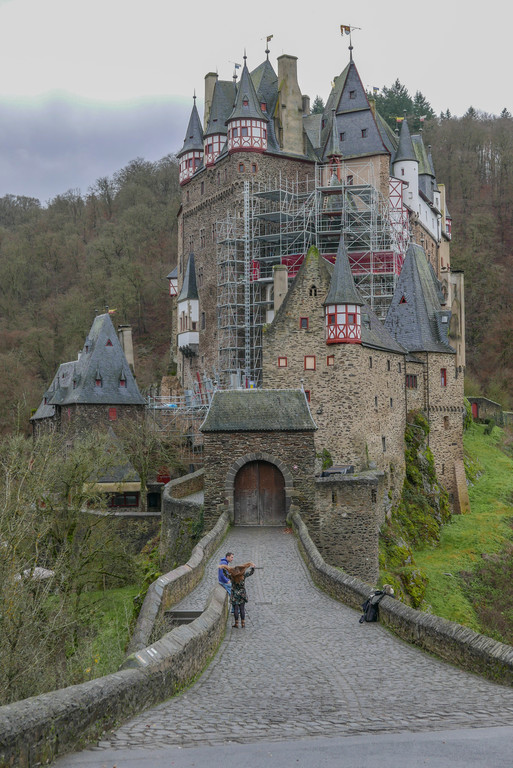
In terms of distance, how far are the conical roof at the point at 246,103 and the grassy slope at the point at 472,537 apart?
2158cm

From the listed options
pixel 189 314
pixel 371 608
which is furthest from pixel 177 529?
pixel 189 314

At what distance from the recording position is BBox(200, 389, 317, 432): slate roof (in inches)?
992

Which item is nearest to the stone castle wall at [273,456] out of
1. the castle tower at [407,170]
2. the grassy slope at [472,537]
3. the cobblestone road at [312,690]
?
the grassy slope at [472,537]

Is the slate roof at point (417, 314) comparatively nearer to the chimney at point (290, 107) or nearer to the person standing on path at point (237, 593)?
the chimney at point (290, 107)

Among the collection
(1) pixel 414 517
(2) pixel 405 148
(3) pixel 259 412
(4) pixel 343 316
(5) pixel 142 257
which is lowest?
(1) pixel 414 517

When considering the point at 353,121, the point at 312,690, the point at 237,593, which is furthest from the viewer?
the point at 353,121

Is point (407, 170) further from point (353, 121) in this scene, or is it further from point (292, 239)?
point (292, 239)

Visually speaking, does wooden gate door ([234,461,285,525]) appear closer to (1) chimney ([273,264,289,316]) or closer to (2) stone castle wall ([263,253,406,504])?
(2) stone castle wall ([263,253,406,504])

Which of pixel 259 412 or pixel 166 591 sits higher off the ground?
pixel 259 412

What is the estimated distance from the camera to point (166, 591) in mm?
14141

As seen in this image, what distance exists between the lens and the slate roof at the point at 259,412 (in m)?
25.2

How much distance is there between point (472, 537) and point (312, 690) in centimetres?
2818

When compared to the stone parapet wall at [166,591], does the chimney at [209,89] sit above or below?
above

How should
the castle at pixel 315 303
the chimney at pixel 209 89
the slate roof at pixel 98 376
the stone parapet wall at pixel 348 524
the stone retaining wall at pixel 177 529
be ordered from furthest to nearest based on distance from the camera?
the chimney at pixel 209 89, the slate roof at pixel 98 376, the stone parapet wall at pixel 348 524, the castle at pixel 315 303, the stone retaining wall at pixel 177 529
